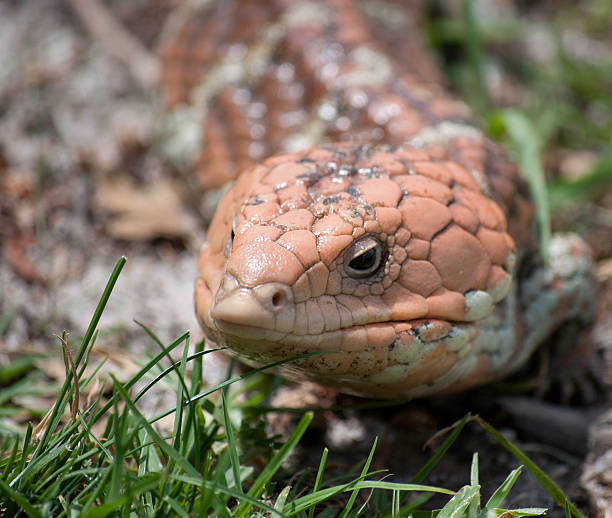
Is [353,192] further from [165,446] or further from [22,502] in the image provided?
[22,502]

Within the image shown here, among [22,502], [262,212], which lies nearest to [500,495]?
[262,212]

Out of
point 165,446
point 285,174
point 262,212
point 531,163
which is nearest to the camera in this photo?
point 165,446

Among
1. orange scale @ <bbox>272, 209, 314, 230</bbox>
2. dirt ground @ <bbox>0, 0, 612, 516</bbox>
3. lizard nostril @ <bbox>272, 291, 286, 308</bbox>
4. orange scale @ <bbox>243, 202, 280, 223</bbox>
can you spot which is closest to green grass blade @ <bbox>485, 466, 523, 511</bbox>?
dirt ground @ <bbox>0, 0, 612, 516</bbox>

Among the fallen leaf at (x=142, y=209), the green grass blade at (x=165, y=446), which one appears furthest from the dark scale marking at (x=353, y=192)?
the fallen leaf at (x=142, y=209)

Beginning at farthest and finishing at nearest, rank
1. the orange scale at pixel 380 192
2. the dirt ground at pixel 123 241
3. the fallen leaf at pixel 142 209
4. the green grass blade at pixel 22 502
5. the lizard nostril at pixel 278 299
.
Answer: the fallen leaf at pixel 142 209, the dirt ground at pixel 123 241, the orange scale at pixel 380 192, the lizard nostril at pixel 278 299, the green grass blade at pixel 22 502

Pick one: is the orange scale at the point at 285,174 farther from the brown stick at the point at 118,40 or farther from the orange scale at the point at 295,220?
the brown stick at the point at 118,40

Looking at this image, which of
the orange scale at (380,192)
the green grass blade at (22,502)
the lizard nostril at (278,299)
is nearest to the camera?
the green grass blade at (22,502)

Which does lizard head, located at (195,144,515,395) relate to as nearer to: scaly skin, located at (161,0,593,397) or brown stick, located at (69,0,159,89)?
scaly skin, located at (161,0,593,397)

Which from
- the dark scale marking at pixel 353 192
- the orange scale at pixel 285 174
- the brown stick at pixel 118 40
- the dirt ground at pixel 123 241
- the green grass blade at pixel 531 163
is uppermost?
the orange scale at pixel 285 174
